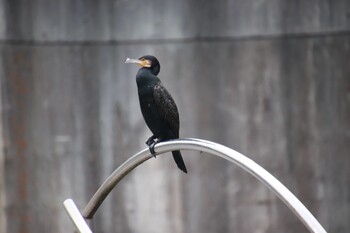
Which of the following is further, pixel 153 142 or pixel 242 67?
pixel 242 67

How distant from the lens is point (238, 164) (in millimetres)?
3600

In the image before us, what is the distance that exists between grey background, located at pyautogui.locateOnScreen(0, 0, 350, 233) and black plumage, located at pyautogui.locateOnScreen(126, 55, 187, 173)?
3000 millimetres

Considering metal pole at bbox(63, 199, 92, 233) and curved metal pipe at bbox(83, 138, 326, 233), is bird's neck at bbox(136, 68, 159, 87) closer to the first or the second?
curved metal pipe at bbox(83, 138, 326, 233)

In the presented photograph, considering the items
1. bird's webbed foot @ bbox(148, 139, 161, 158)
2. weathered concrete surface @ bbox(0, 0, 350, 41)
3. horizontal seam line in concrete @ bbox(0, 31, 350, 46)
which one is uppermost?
weathered concrete surface @ bbox(0, 0, 350, 41)

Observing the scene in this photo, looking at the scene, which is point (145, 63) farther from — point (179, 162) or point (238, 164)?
point (238, 164)

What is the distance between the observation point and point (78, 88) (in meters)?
7.87

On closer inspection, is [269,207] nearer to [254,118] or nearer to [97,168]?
[254,118]

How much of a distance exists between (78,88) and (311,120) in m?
1.96

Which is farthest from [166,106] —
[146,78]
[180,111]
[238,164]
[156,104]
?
[180,111]

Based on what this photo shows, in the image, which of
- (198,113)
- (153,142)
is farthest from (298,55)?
(153,142)

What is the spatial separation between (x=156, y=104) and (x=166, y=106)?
2.1 inches

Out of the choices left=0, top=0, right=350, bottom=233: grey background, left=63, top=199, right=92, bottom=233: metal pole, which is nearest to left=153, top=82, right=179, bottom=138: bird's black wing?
left=63, top=199, right=92, bottom=233: metal pole

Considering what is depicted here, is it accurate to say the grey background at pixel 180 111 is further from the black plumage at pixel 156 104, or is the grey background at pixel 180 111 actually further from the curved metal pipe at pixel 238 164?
the curved metal pipe at pixel 238 164

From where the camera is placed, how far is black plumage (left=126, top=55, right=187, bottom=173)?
15.3 feet
